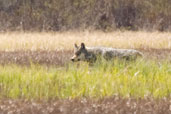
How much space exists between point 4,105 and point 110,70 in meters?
3.14

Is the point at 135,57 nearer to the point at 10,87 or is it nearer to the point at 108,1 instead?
the point at 10,87

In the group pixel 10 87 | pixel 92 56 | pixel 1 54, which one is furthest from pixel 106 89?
pixel 1 54

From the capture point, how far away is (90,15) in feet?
92.3

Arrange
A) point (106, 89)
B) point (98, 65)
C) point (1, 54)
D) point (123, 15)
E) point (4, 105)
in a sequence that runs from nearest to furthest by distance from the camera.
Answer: point (4, 105)
point (106, 89)
point (98, 65)
point (1, 54)
point (123, 15)

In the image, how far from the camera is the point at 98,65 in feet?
32.8

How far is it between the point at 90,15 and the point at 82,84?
20149 mm

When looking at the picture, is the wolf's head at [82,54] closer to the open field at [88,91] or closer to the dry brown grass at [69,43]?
the open field at [88,91]

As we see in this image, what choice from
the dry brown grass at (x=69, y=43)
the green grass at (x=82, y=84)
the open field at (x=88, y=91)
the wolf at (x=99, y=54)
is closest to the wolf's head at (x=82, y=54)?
the wolf at (x=99, y=54)

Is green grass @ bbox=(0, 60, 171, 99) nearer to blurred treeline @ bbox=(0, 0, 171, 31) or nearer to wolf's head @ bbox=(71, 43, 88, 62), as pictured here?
wolf's head @ bbox=(71, 43, 88, 62)

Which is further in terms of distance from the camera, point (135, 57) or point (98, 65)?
point (135, 57)

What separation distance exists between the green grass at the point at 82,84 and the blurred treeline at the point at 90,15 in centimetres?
1816

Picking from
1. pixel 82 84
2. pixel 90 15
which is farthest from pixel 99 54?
pixel 90 15

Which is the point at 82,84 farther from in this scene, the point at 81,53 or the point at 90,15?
the point at 90,15

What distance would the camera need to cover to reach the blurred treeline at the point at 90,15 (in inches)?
1085
